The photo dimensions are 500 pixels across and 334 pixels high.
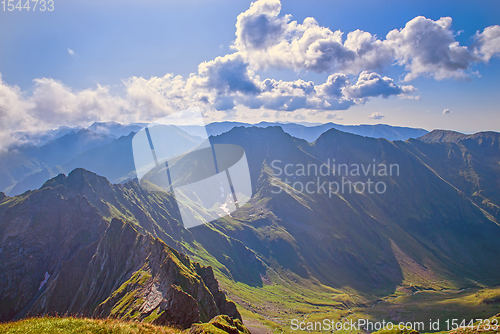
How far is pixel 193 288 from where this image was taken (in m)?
50.7

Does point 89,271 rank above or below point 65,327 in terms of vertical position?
below

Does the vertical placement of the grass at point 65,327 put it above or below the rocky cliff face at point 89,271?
above

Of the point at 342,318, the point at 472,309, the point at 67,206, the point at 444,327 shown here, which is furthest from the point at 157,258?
the point at 472,309

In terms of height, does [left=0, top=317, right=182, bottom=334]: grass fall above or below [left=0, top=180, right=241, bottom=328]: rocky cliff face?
above

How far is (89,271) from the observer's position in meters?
76.4

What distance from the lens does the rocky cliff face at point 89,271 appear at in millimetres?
44619

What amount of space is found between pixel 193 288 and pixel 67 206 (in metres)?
105

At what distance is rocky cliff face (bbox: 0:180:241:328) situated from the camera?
44619mm

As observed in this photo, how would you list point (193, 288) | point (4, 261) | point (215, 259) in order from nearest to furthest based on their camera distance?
point (193, 288) → point (4, 261) → point (215, 259)

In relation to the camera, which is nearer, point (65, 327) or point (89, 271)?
point (65, 327)

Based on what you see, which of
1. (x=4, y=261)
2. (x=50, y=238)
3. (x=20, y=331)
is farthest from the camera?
(x=50, y=238)

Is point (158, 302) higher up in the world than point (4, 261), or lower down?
higher up

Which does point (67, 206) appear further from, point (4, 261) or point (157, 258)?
point (157, 258)

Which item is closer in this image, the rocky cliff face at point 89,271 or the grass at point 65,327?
the grass at point 65,327
